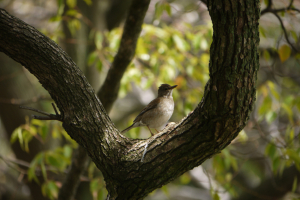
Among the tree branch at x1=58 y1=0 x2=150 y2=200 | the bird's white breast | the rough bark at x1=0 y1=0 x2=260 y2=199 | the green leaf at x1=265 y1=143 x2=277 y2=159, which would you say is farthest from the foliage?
the rough bark at x1=0 y1=0 x2=260 y2=199

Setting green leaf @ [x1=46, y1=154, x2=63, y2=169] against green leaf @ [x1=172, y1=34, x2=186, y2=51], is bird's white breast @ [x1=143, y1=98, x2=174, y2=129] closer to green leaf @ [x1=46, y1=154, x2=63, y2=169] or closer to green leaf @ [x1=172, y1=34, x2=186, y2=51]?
green leaf @ [x1=172, y1=34, x2=186, y2=51]

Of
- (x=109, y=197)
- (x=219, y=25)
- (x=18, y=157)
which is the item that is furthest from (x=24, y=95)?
(x=219, y=25)

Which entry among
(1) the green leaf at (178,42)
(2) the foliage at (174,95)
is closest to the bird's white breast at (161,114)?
(2) the foliage at (174,95)

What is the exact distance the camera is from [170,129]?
9.48 feet

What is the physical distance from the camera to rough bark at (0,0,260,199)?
2248mm

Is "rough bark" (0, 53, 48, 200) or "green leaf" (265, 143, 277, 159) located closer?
"green leaf" (265, 143, 277, 159)

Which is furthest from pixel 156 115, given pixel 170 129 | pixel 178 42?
pixel 170 129

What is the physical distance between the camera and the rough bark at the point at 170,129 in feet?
7.38

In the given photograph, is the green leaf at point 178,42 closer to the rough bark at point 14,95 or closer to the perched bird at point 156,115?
the perched bird at point 156,115

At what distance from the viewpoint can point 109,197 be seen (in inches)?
119

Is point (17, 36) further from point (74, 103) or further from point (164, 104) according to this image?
point (164, 104)

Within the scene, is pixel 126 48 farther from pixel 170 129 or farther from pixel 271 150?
pixel 271 150

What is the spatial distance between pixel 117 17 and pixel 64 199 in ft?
15.8

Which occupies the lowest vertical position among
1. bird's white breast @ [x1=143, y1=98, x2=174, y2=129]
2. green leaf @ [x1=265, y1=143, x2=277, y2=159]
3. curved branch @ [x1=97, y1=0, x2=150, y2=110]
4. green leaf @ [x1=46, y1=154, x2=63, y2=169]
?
green leaf @ [x1=265, y1=143, x2=277, y2=159]
